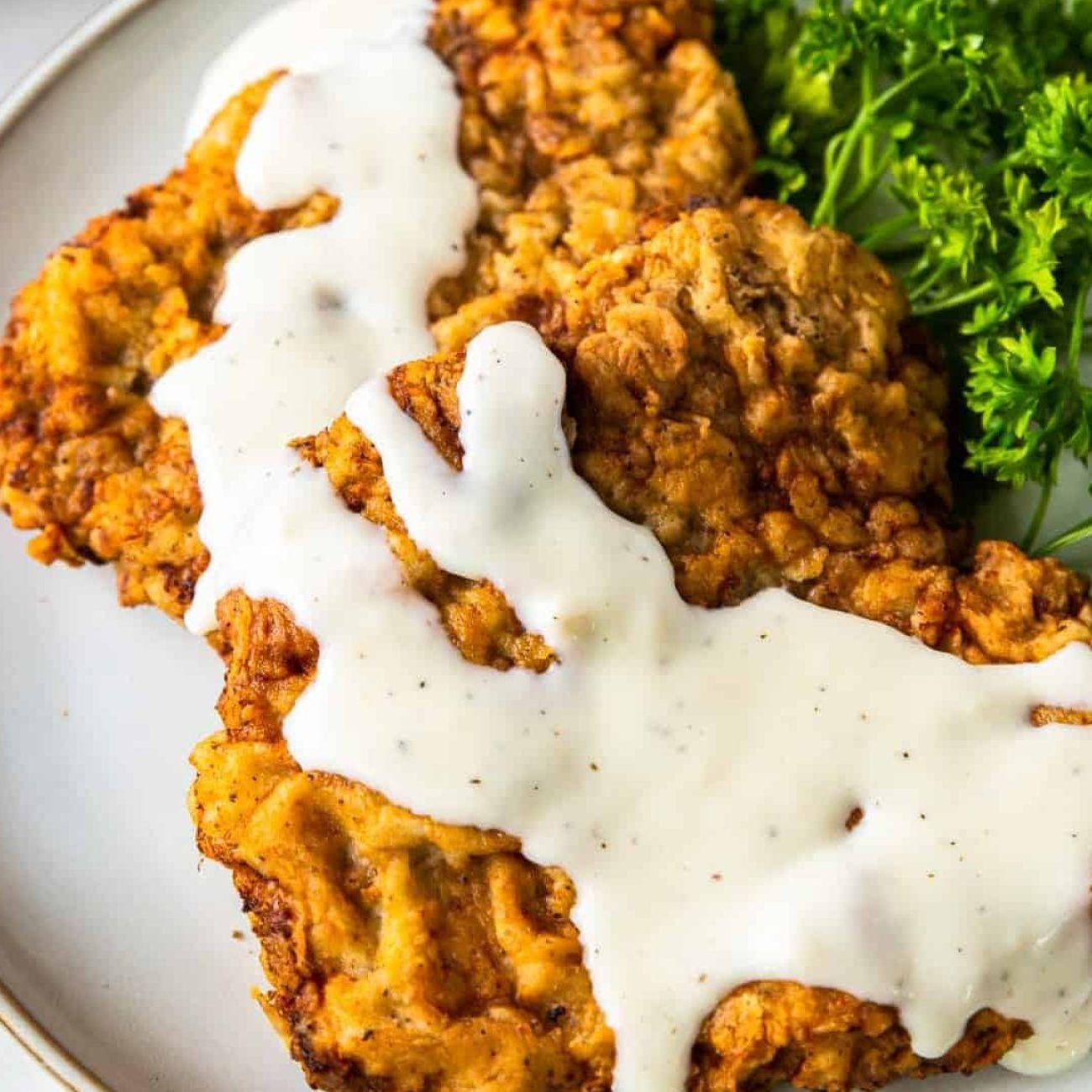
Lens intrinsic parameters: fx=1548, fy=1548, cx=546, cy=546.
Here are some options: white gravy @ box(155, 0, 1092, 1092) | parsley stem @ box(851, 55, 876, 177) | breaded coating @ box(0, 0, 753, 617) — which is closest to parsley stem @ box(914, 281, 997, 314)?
parsley stem @ box(851, 55, 876, 177)

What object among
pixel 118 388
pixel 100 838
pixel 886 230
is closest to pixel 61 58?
pixel 118 388

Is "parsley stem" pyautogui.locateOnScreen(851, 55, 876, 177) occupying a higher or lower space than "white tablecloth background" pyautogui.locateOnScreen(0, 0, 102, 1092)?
lower

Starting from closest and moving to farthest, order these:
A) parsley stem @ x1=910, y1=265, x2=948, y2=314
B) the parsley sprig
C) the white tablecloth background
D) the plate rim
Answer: the parsley sprig → parsley stem @ x1=910, y1=265, x2=948, y2=314 → the plate rim → the white tablecloth background

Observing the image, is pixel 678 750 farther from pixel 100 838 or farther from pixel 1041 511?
pixel 100 838

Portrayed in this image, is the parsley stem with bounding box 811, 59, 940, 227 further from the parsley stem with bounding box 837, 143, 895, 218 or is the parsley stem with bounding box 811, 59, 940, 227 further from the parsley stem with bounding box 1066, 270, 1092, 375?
the parsley stem with bounding box 1066, 270, 1092, 375

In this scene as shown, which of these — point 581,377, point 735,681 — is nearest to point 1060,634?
point 735,681

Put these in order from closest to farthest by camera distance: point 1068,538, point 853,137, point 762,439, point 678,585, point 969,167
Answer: point 678,585 < point 762,439 < point 1068,538 < point 853,137 < point 969,167

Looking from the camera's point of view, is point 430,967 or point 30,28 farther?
point 30,28

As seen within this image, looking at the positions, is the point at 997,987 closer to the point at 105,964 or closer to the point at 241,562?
the point at 241,562

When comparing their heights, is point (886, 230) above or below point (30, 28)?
below
